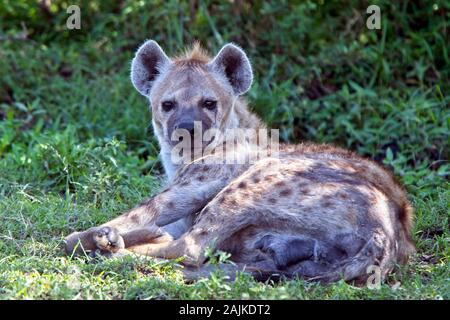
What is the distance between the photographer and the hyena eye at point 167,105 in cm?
492

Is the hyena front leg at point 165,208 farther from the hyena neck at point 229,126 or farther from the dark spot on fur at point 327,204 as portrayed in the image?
the dark spot on fur at point 327,204

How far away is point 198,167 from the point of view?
15.2 feet

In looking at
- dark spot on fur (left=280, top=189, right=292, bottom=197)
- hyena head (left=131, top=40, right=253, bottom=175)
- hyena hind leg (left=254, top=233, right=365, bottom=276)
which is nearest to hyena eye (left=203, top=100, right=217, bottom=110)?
hyena head (left=131, top=40, right=253, bottom=175)

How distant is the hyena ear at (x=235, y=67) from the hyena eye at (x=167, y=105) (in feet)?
1.27

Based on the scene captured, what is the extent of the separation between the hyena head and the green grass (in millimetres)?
555

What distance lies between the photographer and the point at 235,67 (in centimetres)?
516

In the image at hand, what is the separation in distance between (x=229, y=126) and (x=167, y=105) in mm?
369

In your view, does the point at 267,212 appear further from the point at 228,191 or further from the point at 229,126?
the point at 229,126

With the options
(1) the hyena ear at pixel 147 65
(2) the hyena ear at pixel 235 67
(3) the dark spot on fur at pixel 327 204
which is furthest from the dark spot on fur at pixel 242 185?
(1) the hyena ear at pixel 147 65

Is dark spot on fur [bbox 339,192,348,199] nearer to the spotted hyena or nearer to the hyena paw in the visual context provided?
the spotted hyena

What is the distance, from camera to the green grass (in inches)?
197

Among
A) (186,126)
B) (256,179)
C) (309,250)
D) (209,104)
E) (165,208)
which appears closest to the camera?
(309,250)

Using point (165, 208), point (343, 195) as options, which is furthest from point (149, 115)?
point (343, 195)
